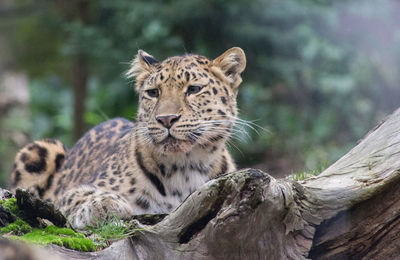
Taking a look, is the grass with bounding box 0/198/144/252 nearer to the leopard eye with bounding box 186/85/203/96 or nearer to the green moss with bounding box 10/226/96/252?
the green moss with bounding box 10/226/96/252

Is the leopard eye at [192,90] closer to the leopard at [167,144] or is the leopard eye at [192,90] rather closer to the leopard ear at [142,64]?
the leopard at [167,144]

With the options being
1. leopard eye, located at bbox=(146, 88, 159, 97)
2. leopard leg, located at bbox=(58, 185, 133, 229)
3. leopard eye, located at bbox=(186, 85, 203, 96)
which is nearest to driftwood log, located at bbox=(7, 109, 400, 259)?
leopard leg, located at bbox=(58, 185, 133, 229)

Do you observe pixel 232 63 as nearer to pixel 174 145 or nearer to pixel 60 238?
pixel 174 145

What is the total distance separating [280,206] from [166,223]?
0.99 metres


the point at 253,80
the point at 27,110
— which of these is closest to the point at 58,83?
the point at 27,110

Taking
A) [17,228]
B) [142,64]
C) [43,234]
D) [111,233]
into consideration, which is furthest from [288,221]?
[142,64]

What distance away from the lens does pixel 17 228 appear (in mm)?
5000

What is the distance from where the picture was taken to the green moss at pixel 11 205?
5154mm

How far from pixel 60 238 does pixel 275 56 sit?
916cm

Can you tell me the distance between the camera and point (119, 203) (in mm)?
6512

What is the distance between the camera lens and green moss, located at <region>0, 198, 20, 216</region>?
16.9ft

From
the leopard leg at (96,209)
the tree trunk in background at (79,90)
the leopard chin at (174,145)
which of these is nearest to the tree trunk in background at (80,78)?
the tree trunk in background at (79,90)

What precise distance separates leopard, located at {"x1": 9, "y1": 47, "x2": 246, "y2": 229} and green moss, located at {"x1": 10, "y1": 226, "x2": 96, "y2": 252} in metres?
0.92

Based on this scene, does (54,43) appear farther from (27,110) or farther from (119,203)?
(119,203)
